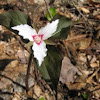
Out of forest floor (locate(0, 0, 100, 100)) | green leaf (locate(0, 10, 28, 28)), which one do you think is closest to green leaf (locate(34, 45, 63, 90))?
green leaf (locate(0, 10, 28, 28))

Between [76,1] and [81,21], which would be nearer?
[81,21]

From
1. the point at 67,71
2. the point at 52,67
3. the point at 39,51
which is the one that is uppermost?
the point at 39,51

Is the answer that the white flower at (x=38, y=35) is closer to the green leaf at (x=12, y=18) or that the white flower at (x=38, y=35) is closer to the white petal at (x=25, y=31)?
the white petal at (x=25, y=31)

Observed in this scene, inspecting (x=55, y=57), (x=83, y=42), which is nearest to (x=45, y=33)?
(x=55, y=57)

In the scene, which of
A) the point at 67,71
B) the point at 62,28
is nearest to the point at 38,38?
the point at 62,28

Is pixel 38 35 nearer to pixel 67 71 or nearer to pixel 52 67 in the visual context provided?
pixel 52 67

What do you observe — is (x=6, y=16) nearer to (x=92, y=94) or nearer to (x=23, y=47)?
(x=23, y=47)

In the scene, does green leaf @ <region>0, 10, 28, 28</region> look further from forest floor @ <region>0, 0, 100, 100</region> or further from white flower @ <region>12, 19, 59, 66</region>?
forest floor @ <region>0, 0, 100, 100</region>
